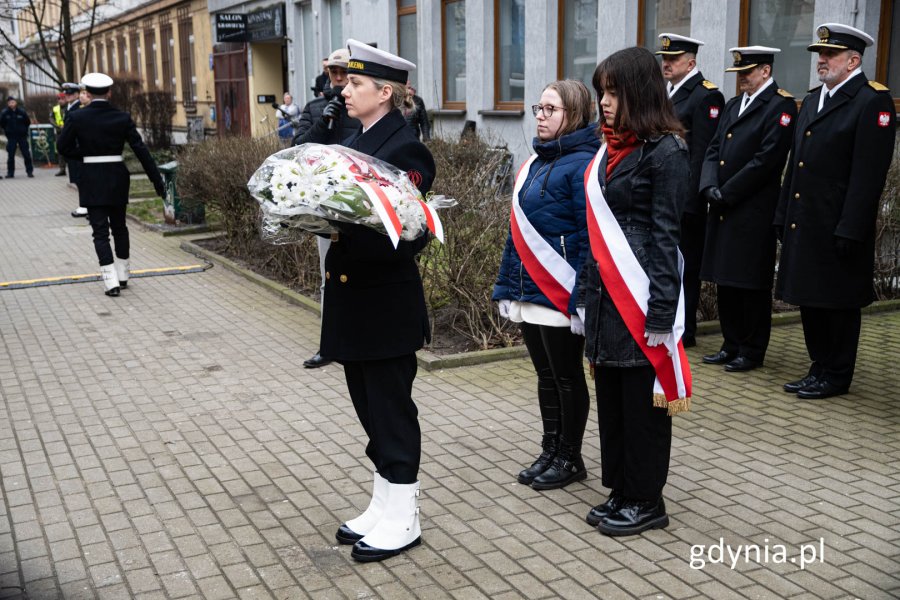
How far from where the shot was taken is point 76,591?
12.9ft

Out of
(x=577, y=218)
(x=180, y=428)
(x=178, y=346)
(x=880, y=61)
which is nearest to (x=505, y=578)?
(x=577, y=218)

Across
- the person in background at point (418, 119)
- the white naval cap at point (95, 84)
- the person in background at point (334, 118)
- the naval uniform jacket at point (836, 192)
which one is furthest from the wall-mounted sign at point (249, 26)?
the naval uniform jacket at point (836, 192)

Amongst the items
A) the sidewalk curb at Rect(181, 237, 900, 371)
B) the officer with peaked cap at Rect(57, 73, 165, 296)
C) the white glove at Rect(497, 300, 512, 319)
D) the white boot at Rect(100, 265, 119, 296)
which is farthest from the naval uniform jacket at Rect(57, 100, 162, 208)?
the white glove at Rect(497, 300, 512, 319)

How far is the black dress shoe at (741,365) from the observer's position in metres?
6.90

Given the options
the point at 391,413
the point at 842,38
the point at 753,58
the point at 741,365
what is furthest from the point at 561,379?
the point at 753,58

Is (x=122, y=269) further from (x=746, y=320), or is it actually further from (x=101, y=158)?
(x=746, y=320)

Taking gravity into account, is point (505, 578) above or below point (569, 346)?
below

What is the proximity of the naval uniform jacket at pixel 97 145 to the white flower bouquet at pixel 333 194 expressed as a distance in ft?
21.4

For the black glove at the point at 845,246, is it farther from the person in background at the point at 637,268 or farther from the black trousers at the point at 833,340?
the person in background at the point at 637,268

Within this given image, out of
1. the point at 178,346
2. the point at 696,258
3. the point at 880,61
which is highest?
the point at 880,61

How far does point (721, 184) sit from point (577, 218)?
106 inches

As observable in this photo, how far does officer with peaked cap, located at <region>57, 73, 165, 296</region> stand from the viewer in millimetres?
9750

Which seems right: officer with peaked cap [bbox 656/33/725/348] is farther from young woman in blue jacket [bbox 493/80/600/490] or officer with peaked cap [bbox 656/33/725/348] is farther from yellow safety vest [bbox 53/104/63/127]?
yellow safety vest [bbox 53/104/63/127]

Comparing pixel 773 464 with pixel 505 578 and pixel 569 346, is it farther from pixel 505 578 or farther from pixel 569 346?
pixel 505 578
